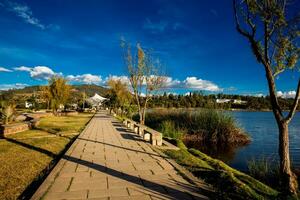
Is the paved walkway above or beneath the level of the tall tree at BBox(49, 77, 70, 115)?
beneath

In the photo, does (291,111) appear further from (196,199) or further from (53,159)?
(53,159)

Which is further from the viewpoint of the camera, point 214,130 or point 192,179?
point 214,130

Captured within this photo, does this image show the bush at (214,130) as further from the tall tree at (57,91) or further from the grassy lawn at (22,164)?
the tall tree at (57,91)

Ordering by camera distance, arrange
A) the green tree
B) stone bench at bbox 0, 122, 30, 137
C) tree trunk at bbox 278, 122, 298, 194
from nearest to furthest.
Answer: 1. tree trunk at bbox 278, 122, 298, 194
2. stone bench at bbox 0, 122, 30, 137
3. the green tree

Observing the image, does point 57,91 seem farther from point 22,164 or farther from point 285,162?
point 285,162

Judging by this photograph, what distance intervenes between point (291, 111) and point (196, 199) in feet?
9.41

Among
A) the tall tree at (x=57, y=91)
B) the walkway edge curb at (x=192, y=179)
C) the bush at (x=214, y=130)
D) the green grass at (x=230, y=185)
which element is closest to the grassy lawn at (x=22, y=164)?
the walkway edge curb at (x=192, y=179)

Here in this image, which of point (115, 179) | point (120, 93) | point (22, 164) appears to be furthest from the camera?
point (120, 93)

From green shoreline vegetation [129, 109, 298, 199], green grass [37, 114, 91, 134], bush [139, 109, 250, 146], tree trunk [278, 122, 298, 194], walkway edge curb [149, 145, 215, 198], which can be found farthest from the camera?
bush [139, 109, 250, 146]

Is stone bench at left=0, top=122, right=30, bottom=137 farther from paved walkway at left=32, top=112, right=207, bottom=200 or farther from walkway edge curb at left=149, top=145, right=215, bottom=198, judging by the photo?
walkway edge curb at left=149, top=145, right=215, bottom=198

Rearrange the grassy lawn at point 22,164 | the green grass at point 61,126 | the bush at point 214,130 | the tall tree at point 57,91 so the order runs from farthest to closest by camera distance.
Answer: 1. the tall tree at point 57,91
2. the bush at point 214,130
3. the green grass at point 61,126
4. the grassy lawn at point 22,164

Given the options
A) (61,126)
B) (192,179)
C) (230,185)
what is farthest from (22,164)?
(61,126)

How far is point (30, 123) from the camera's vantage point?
15000 mm

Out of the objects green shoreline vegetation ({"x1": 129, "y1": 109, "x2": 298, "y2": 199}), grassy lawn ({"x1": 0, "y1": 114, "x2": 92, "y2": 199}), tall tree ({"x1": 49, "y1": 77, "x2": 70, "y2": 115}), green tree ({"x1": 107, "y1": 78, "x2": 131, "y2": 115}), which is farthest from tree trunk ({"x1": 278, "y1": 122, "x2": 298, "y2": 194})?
tall tree ({"x1": 49, "y1": 77, "x2": 70, "y2": 115})
